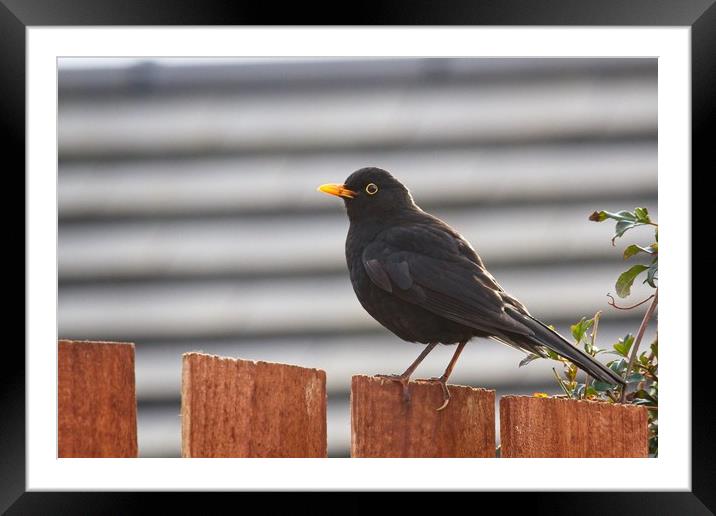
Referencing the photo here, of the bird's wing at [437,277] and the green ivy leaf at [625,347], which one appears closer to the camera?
the green ivy leaf at [625,347]

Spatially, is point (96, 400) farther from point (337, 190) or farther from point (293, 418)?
point (337, 190)

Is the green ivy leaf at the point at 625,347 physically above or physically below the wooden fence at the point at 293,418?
above

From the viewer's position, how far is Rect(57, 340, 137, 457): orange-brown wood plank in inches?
96.7

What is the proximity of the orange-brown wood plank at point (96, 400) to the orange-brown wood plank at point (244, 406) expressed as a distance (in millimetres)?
146

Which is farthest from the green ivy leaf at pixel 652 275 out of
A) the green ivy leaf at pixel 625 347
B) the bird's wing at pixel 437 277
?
the bird's wing at pixel 437 277

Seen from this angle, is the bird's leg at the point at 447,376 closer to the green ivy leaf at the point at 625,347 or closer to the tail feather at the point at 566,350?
the tail feather at the point at 566,350

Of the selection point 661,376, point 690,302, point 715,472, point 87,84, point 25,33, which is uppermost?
point 87,84

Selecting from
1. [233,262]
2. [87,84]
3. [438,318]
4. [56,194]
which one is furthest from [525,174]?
[56,194]

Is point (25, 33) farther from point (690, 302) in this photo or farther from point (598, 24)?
point (690, 302)

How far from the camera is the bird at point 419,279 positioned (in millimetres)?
3223

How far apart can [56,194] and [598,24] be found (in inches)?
54.2

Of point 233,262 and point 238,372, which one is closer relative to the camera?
point 238,372

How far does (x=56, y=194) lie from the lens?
2516 millimetres

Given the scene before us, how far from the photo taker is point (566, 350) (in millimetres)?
2871
